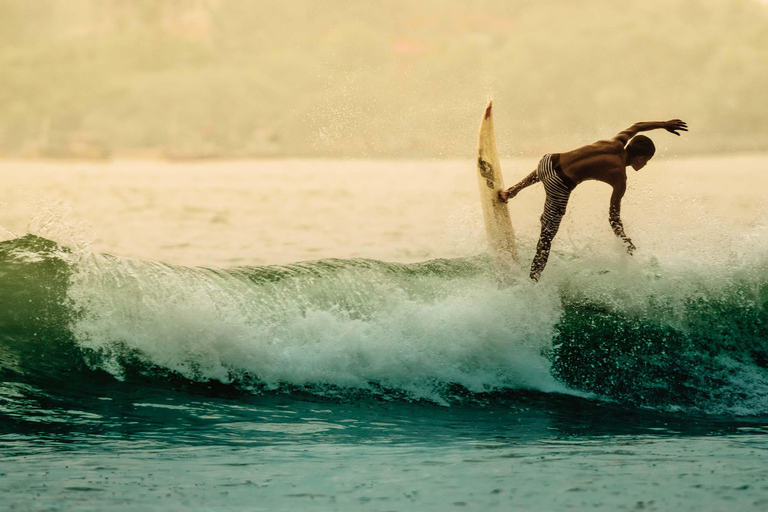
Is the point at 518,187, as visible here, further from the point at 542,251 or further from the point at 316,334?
the point at 316,334

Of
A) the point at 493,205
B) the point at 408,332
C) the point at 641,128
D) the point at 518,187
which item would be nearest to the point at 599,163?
the point at 641,128

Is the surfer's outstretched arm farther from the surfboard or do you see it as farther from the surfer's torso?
the surfer's torso

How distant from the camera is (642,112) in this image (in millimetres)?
45500

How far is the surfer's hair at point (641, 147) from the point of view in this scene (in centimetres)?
656

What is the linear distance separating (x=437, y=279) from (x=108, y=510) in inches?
195

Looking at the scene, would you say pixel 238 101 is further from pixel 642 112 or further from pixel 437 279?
pixel 437 279

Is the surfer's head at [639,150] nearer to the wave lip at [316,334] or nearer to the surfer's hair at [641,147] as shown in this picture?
the surfer's hair at [641,147]

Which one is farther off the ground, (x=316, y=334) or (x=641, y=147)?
(x=641, y=147)

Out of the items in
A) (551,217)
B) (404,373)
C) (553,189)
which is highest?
(553,189)

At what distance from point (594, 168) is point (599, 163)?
0.05 m

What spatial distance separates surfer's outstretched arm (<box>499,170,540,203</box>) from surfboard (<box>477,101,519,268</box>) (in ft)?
0.29

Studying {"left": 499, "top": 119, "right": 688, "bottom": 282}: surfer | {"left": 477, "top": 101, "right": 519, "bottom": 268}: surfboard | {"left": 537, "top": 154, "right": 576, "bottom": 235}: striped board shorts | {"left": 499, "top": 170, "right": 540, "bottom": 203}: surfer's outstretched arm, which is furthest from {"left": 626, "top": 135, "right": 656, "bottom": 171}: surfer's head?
{"left": 477, "top": 101, "right": 519, "bottom": 268}: surfboard

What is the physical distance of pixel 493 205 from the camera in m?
7.53

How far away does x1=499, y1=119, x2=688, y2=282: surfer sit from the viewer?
6586mm
